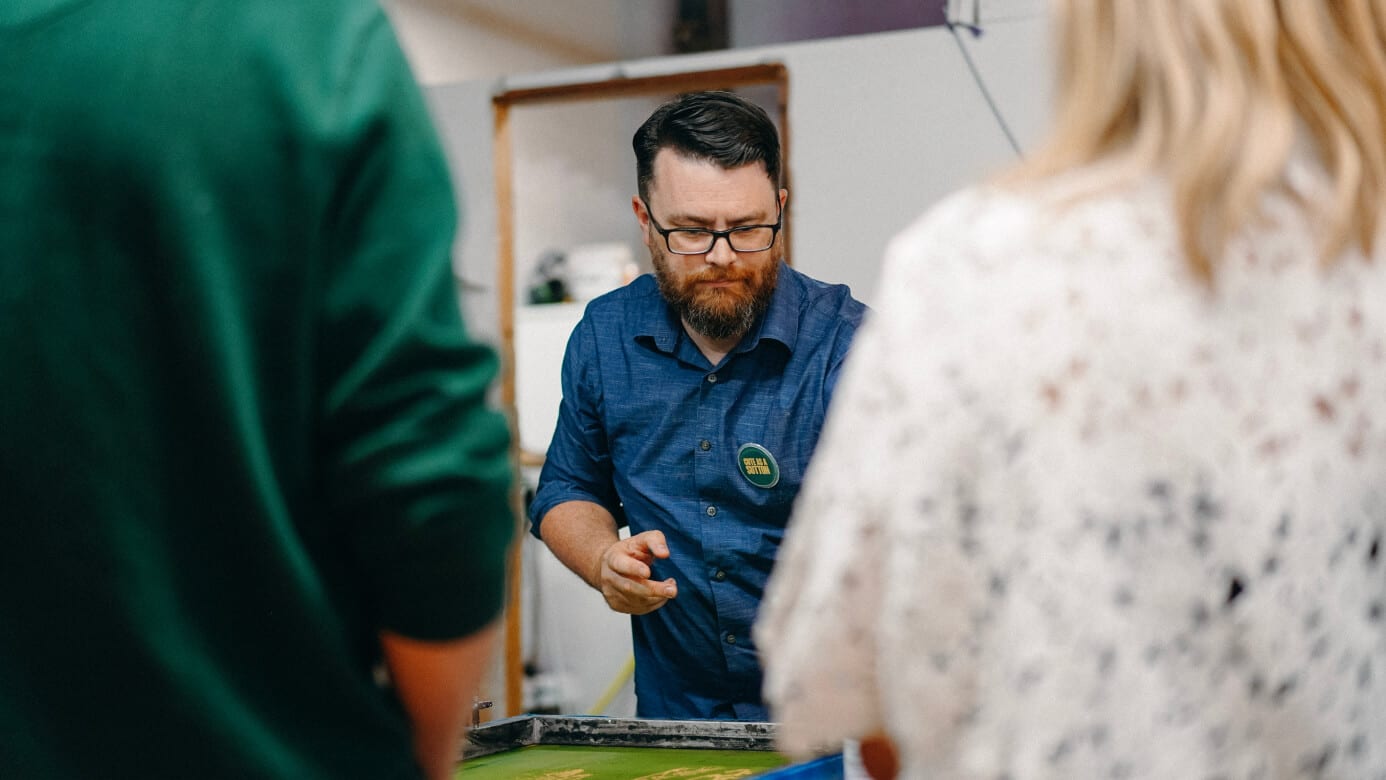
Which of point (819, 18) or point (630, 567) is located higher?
point (819, 18)

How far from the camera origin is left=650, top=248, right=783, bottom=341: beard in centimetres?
236

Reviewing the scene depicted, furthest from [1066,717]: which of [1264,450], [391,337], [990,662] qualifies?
[391,337]

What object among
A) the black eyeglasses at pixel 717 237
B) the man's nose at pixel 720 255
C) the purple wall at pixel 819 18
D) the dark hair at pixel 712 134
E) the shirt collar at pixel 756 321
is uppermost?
the purple wall at pixel 819 18

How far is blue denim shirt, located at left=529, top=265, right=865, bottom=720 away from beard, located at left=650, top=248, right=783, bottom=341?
0.09ft

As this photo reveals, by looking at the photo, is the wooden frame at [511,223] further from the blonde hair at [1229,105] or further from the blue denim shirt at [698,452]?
the blonde hair at [1229,105]

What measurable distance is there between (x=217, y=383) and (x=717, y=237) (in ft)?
5.95

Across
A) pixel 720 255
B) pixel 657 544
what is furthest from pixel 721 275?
pixel 657 544

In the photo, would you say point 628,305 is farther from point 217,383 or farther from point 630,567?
point 217,383

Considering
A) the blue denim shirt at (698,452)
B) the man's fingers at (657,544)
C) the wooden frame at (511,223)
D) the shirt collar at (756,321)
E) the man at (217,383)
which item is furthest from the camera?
the wooden frame at (511,223)

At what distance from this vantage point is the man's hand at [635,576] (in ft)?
6.32

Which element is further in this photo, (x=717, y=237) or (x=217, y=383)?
(x=717, y=237)

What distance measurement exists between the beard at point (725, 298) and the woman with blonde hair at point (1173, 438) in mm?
1597

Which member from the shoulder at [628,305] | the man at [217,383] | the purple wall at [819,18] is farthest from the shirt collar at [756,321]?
the man at [217,383]

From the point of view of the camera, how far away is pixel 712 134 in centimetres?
242
